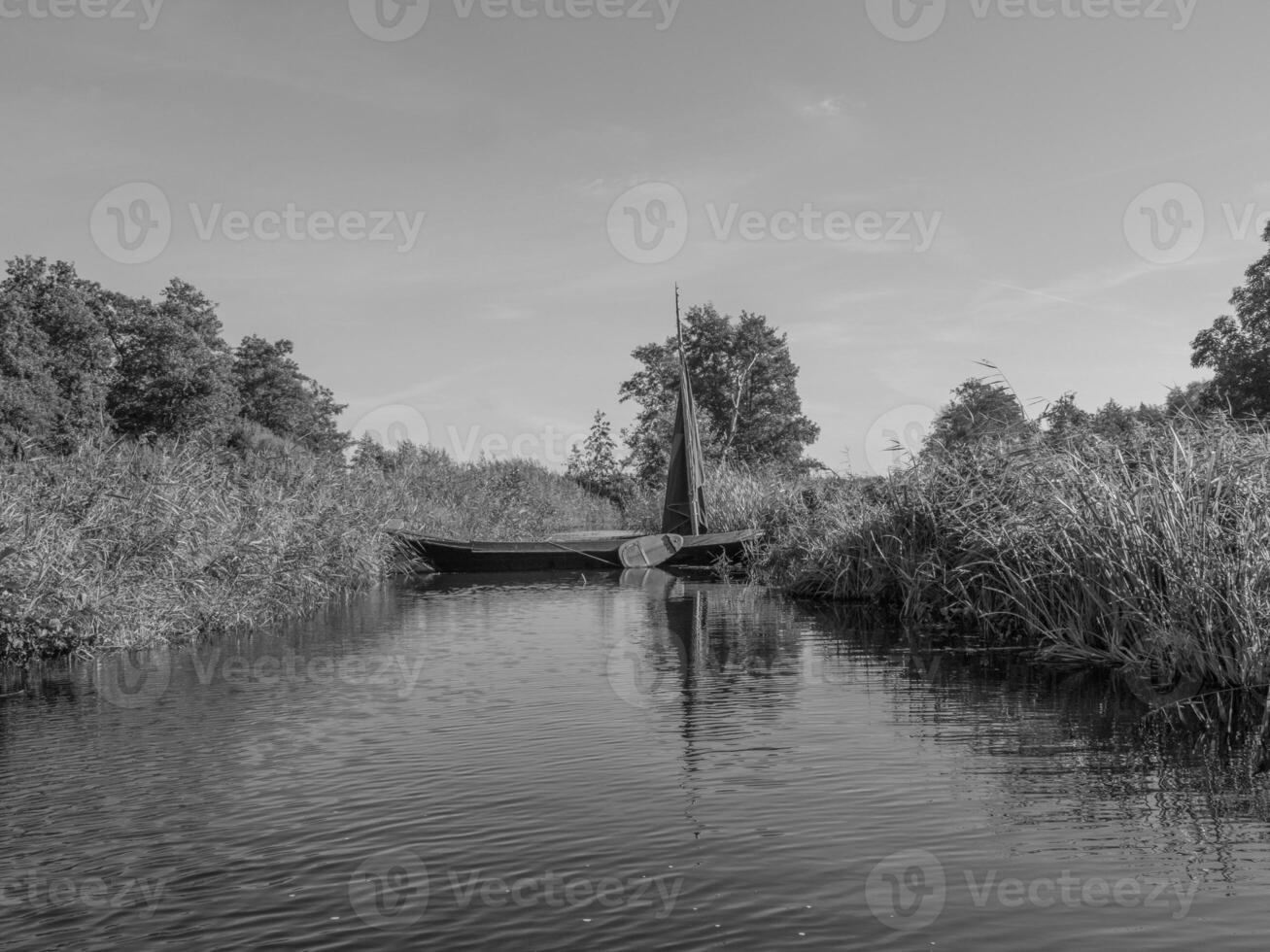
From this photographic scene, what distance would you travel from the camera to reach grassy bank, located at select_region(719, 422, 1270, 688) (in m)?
8.92

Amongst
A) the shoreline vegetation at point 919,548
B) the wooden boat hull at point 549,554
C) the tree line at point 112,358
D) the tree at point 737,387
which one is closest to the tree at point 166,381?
the tree line at point 112,358

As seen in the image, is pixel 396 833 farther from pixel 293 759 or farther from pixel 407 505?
pixel 407 505

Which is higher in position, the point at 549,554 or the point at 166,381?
the point at 166,381

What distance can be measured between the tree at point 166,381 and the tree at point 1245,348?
120 feet

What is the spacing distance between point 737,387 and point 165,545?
156 feet

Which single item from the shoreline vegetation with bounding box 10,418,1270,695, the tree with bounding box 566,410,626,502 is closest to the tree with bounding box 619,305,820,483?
the tree with bounding box 566,410,626,502

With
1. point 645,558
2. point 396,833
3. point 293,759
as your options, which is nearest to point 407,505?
point 645,558

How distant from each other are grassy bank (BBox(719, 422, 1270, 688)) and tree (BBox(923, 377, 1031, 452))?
26 centimetres

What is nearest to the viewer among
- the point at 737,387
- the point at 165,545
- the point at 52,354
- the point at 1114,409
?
the point at 165,545

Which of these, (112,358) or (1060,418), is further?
(112,358)

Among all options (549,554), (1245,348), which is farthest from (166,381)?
(1245,348)

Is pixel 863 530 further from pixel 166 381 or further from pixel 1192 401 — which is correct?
pixel 166 381

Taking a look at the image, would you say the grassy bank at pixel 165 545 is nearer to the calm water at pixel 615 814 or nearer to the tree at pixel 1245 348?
the calm water at pixel 615 814

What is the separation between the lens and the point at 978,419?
16.3 metres
